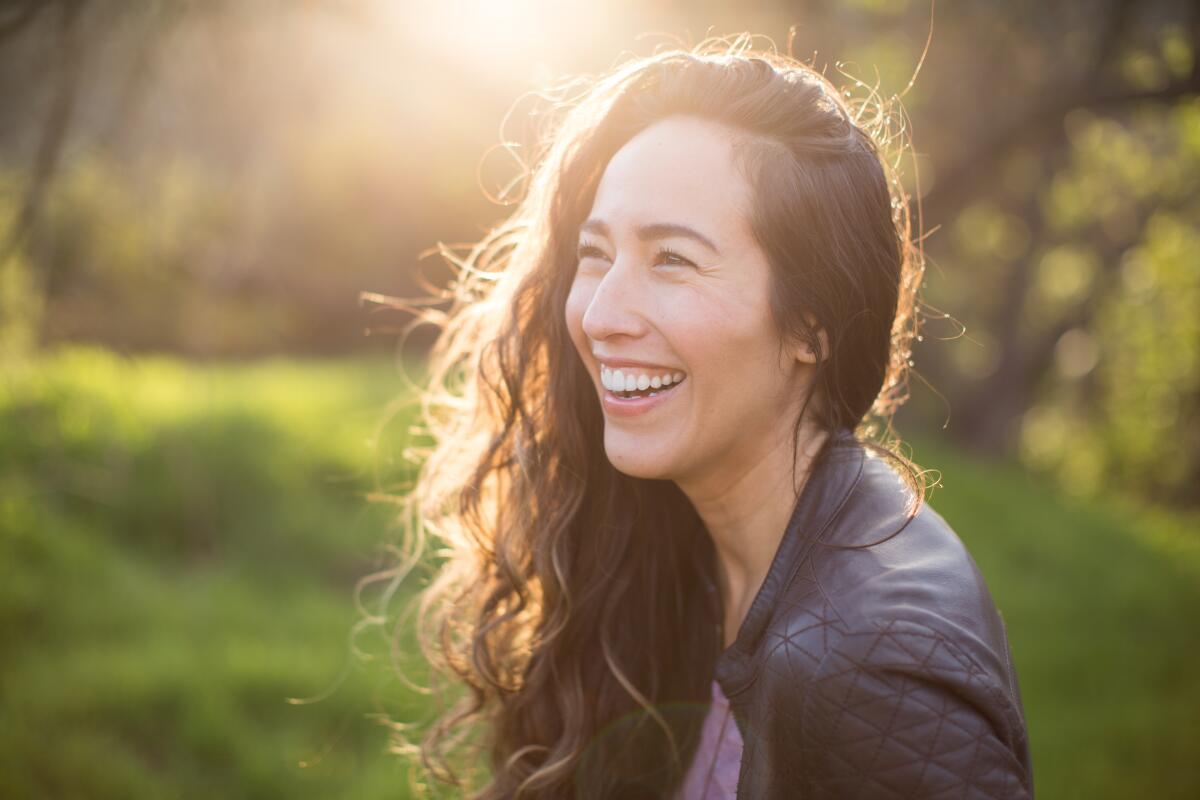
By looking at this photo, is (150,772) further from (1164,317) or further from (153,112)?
(1164,317)

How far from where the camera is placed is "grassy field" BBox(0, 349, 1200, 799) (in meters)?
3.77

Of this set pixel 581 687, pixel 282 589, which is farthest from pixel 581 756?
pixel 282 589

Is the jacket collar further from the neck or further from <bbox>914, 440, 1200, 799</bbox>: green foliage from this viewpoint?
<bbox>914, 440, 1200, 799</bbox>: green foliage

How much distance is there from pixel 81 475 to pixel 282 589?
1.33 metres

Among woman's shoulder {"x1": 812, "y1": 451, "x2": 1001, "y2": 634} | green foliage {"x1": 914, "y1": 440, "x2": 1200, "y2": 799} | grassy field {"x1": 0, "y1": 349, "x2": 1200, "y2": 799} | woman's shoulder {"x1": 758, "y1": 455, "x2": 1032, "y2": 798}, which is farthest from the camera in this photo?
green foliage {"x1": 914, "y1": 440, "x2": 1200, "y2": 799}

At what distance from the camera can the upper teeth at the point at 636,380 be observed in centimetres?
185

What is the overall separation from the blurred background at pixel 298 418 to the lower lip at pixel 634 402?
0.50 meters

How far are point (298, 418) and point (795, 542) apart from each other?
5297mm

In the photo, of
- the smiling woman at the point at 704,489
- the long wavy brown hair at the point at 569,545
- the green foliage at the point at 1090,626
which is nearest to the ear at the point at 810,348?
the smiling woman at the point at 704,489

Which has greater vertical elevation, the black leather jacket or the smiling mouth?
the smiling mouth

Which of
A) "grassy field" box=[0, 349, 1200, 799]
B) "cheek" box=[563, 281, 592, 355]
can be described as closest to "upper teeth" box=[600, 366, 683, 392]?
"cheek" box=[563, 281, 592, 355]

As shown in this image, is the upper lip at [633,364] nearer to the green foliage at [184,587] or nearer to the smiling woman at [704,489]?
the smiling woman at [704,489]

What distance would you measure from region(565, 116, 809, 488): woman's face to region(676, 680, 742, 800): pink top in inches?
21.3

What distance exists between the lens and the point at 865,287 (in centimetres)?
184
